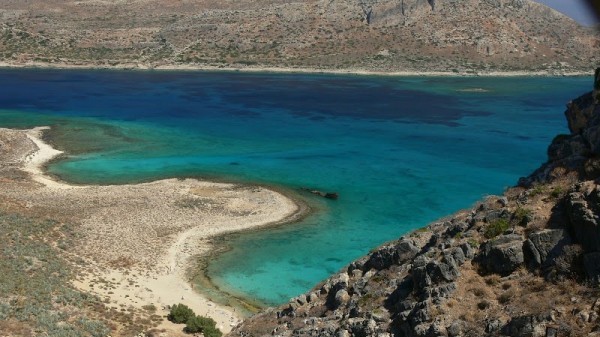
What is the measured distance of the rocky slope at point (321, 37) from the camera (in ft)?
538

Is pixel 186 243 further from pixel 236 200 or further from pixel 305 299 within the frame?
pixel 305 299

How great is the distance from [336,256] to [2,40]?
166 meters

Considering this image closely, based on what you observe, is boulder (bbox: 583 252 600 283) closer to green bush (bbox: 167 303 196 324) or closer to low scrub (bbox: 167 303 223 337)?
low scrub (bbox: 167 303 223 337)

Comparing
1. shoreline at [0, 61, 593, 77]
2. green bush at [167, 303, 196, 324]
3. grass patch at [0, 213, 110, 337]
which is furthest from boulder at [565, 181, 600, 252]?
shoreline at [0, 61, 593, 77]

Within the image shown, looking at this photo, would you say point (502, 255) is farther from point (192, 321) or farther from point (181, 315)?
point (181, 315)

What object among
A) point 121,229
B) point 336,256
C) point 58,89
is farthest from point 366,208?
point 58,89

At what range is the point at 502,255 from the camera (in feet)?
47.3

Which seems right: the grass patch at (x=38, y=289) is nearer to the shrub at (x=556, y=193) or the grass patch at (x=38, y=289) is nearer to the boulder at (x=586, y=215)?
the shrub at (x=556, y=193)

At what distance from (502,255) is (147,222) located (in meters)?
31.2

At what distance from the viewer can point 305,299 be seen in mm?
19703

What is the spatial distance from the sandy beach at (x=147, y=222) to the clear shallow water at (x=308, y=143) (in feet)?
7.96

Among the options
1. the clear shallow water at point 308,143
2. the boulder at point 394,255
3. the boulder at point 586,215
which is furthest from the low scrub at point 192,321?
the boulder at point 586,215

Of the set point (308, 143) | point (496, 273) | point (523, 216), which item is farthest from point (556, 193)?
point (308, 143)

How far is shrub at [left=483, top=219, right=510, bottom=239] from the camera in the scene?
51.4ft
